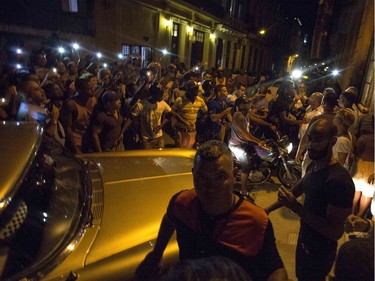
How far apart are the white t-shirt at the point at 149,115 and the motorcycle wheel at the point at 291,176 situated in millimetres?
2413

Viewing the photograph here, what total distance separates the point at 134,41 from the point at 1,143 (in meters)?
13.0

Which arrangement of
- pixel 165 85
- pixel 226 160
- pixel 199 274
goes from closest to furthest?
pixel 199 274, pixel 226 160, pixel 165 85

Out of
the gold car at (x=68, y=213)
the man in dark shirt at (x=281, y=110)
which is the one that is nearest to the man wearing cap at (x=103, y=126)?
the gold car at (x=68, y=213)

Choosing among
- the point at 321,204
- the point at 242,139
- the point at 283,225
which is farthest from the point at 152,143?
the point at 321,204

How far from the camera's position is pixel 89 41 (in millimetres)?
12008

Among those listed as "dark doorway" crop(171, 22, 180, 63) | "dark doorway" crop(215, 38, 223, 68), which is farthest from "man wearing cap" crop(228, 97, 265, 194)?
"dark doorway" crop(215, 38, 223, 68)

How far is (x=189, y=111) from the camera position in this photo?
589 centimetres

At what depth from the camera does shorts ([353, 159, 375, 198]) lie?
13.9 feet

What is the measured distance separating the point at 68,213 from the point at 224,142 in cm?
352

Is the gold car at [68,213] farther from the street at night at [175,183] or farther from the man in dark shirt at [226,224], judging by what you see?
the man in dark shirt at [226,224]

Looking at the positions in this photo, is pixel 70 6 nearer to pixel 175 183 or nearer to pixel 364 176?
pixel 175 183

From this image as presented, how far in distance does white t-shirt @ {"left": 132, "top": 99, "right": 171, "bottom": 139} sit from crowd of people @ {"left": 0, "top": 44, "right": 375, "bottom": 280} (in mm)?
17

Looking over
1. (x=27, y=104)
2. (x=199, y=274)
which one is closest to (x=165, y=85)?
(x=27, y=104)

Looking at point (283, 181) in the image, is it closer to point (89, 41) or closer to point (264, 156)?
point (264, 156)
